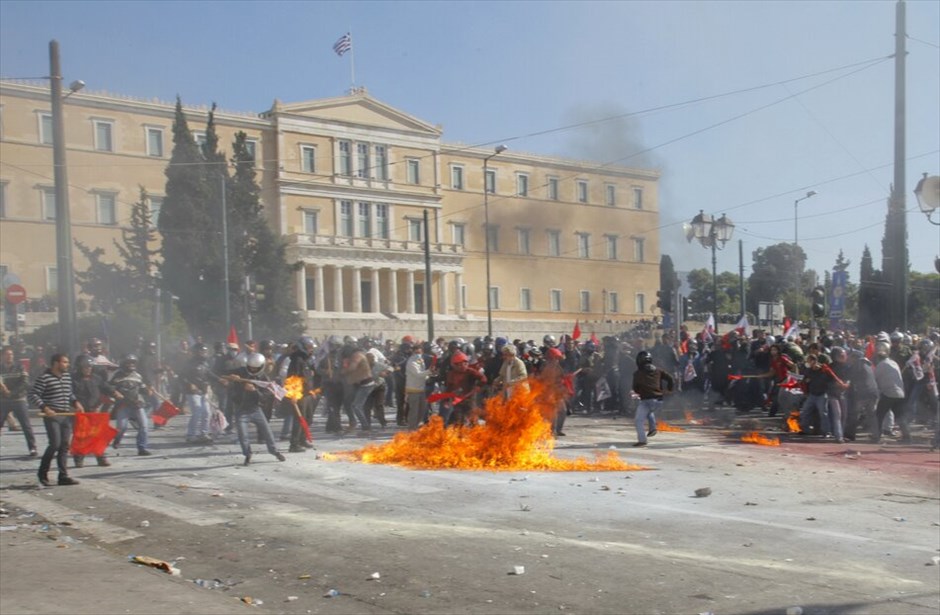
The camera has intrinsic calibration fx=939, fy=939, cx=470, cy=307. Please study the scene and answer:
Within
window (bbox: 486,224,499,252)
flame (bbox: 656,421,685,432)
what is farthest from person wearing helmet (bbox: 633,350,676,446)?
window (bbox: 486,224,499,252)

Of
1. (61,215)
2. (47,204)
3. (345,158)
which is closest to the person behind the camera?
(61,215)

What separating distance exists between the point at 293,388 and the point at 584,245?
1261 centimetres

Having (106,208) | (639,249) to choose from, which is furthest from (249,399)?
(106,208)

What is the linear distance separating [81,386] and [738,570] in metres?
9.54

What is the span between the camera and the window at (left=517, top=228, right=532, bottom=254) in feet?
87.3

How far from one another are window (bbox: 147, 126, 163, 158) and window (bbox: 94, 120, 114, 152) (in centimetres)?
534

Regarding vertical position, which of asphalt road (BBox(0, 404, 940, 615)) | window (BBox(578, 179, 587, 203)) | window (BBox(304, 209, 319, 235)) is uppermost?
window (BBox(304, 209, 319, 235))

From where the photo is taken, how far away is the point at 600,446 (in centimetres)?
1470

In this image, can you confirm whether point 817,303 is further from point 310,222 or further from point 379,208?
point 310,222

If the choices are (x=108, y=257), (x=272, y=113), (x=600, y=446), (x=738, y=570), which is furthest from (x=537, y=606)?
(x=272, y=113)

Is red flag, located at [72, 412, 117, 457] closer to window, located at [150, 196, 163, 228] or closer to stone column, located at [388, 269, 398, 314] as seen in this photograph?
window, located at [150, 196, 163, 228]

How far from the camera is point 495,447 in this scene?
12.6 m

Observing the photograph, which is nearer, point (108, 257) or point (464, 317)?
point (464, 317)

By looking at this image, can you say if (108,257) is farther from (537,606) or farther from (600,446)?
(537,606)
